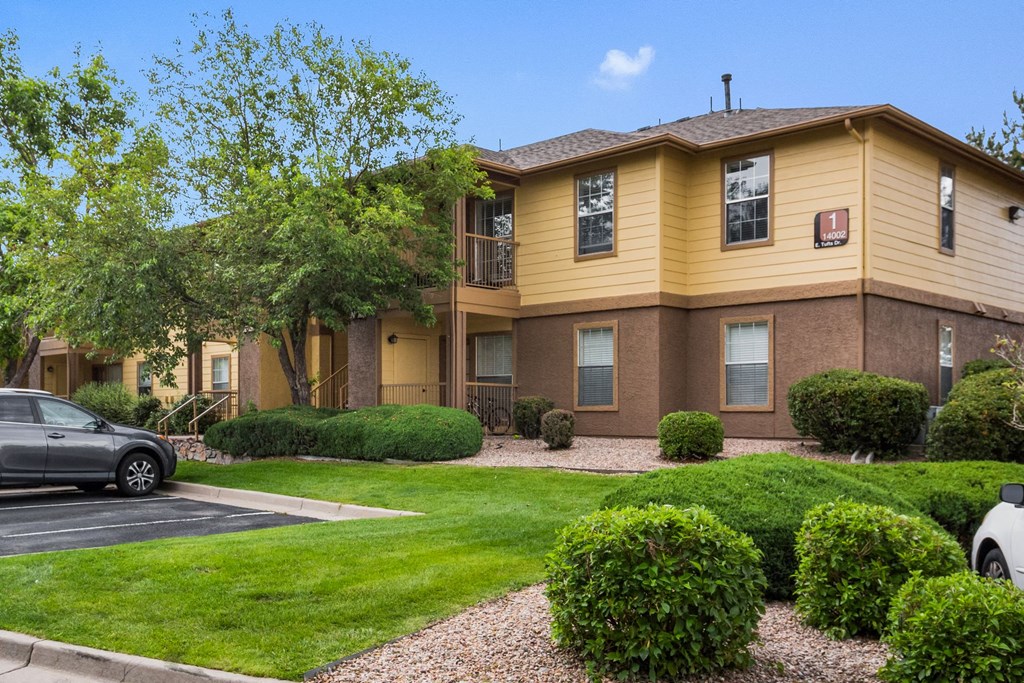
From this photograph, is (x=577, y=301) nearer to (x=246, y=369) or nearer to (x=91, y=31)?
(x=246, y=369)

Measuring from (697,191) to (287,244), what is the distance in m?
8.36

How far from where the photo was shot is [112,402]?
30.0 m

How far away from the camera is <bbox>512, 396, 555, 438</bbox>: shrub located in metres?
19.5

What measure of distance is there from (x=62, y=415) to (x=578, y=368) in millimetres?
10274

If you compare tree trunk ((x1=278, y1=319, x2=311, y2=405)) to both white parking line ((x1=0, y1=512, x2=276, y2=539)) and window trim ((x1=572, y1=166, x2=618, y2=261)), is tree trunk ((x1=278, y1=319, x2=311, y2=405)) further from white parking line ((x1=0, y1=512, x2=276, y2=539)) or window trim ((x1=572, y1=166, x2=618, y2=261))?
white parking line ((x1=0, y1=512, x2=276, y2=539))

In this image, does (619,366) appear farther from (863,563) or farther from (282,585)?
(863,563)

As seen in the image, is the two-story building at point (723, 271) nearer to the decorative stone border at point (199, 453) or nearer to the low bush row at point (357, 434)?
the low bush row at point (357, 434)

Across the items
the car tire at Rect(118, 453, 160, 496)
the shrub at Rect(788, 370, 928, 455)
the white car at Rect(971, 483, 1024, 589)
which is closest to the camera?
the white car at Rect(971, 483, 1024, 589)

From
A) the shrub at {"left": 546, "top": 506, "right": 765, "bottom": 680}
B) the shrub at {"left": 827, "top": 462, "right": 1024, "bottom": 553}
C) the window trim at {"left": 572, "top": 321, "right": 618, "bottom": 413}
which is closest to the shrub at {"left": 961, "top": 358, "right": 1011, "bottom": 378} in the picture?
the window trim at {"left": 572, "top": 321, "right": 618, "bottom": 413}

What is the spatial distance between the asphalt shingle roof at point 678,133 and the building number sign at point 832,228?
179 centimetres

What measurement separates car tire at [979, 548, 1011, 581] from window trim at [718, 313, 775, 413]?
11.7 metres

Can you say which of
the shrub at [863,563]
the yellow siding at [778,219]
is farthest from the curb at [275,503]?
the yellow siding at [778,219]

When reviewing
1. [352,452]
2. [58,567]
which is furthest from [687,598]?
[352,452]

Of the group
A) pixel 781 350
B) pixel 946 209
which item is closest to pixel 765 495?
pixel 781 350
